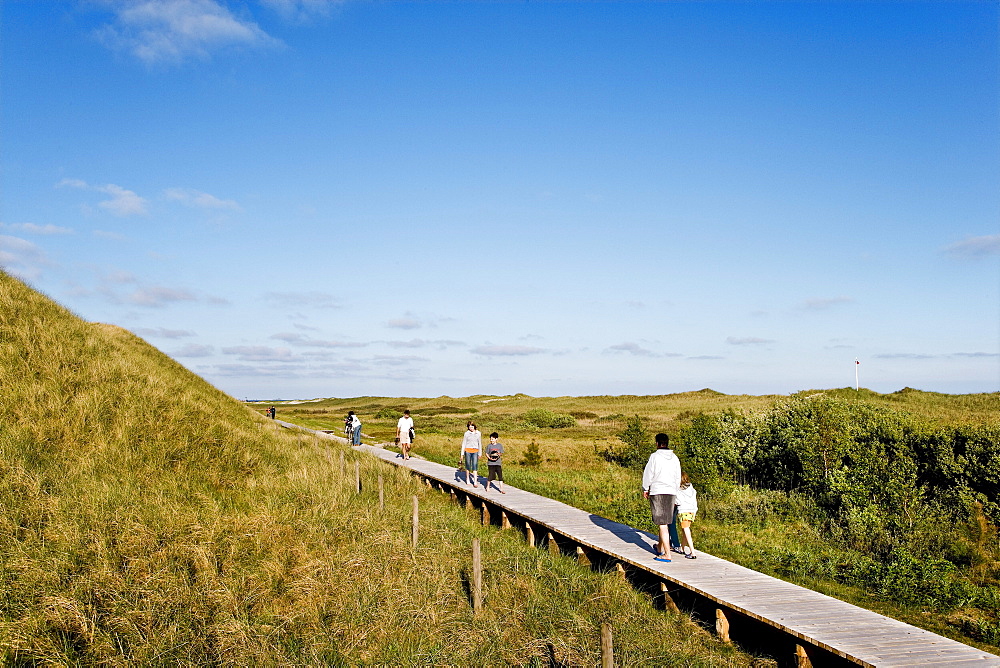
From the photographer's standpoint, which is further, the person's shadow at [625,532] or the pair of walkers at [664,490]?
the person's shadow at [625,532]

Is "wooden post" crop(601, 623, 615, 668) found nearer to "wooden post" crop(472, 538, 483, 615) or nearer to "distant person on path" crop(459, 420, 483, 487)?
"wooden post" crop(472, 538, 483, 615)

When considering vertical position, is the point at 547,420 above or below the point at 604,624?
below

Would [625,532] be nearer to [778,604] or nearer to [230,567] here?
[778,604]

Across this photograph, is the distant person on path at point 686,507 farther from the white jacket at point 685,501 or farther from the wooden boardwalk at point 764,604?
the wooden boardwalk at point 764,604

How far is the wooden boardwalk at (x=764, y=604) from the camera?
770cm

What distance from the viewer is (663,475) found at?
11469mm

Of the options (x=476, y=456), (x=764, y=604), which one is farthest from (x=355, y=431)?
(x=764, y=604)

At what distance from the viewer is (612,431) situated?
184ft

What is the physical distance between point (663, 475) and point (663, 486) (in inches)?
7.1

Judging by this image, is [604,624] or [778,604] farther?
[778,604]

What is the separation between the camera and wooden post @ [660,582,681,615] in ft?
34.5

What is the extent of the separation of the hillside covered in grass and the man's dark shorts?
4.15 ft

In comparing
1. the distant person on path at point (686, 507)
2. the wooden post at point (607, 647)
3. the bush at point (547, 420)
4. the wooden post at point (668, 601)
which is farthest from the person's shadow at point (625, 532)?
the bush at point (547, 420)

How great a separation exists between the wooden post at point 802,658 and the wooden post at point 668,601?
236cm
